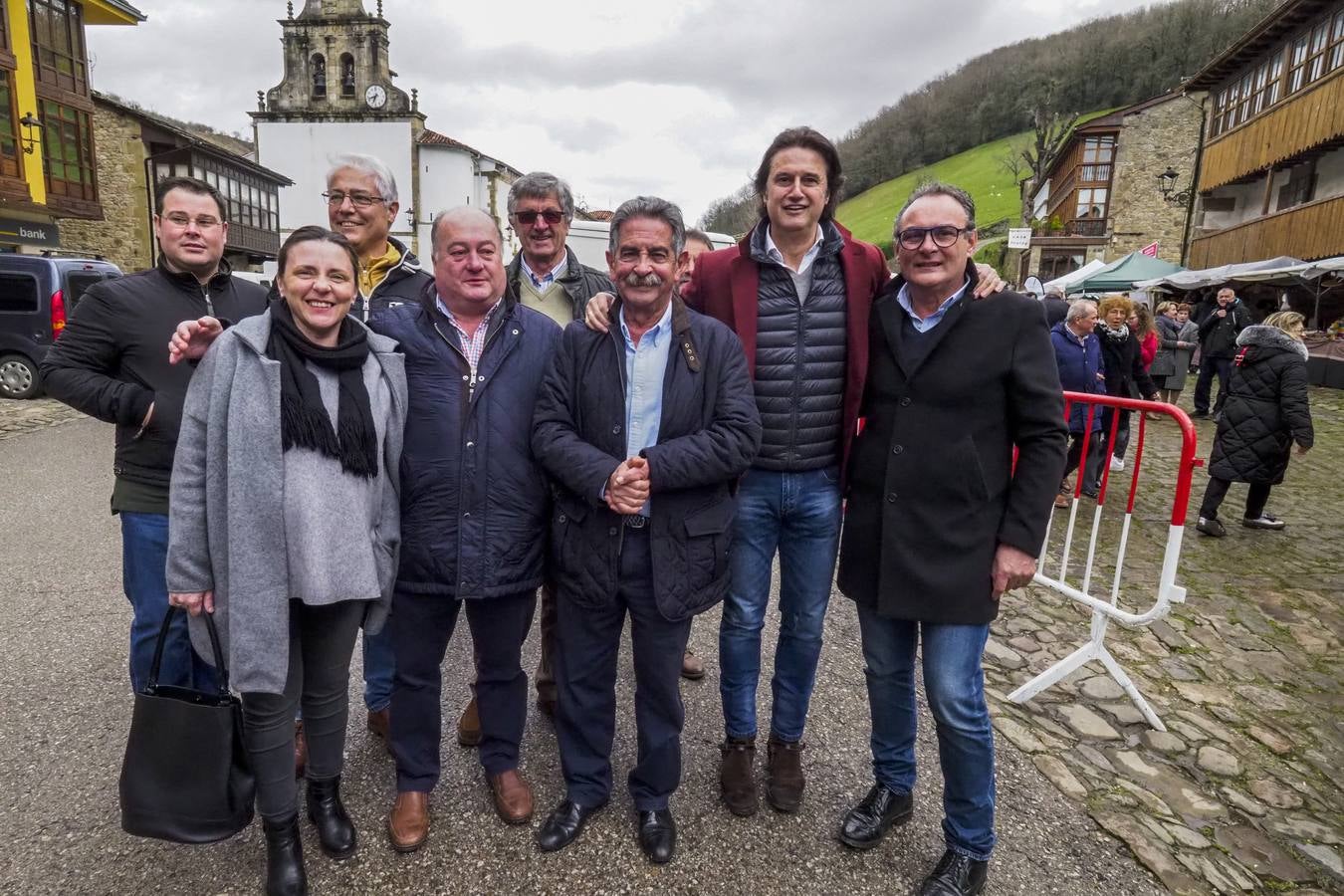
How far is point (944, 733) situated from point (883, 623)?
1.27 feet

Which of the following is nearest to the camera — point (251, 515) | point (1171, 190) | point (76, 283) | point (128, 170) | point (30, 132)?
point (251, 515)

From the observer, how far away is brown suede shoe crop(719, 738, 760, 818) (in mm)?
2803

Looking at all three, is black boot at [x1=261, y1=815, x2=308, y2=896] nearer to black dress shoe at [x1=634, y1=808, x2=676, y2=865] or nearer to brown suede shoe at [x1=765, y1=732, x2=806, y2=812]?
black dress shoe at [x1=634, y1=808, x2=676, y2=865]

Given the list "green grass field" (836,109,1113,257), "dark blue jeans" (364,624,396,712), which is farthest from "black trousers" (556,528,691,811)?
"green grass field" (836,109,1113,257)

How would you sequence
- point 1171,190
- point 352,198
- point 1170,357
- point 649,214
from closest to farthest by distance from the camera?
1. point 649,214
2. point 352,198
3. point 1170,357
4. point 1171,190

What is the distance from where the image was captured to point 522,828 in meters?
2.69

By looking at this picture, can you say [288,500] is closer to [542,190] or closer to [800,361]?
[800,361]

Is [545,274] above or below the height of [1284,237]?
below

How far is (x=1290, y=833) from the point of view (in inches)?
113

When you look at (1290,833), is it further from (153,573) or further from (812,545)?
(153,573)

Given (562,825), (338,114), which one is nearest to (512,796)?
(562,825)

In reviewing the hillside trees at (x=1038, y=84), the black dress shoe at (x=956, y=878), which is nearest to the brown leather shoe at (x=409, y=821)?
the black dress shoe at (x=956, y=878)

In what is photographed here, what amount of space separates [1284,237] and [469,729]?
983 inches

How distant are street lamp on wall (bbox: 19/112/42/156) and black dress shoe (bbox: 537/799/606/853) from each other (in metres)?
25.0
